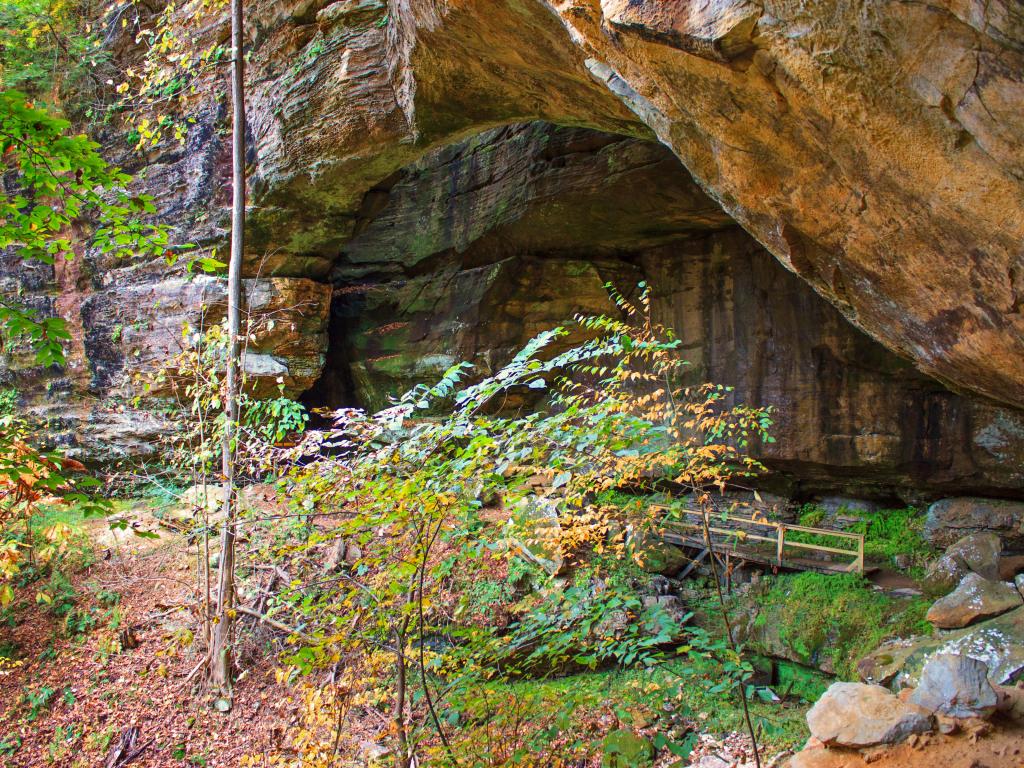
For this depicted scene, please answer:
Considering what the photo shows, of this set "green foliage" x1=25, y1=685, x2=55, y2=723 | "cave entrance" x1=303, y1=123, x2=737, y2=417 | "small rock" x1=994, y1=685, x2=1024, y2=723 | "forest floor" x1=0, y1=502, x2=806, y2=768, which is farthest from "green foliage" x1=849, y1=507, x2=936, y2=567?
"green foliage" x1=25, y1=685, x2=55, y2=723

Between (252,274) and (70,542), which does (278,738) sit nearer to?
(70,542)

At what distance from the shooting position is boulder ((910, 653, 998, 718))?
10.4 ft

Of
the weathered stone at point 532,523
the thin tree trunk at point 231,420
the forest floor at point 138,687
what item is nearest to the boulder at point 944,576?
the forest floor at point 138,687

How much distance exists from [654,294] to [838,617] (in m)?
5.28

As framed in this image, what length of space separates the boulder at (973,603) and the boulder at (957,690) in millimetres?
3864

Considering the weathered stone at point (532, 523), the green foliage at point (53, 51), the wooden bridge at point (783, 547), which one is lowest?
the wooden bridge at point (783, 547)

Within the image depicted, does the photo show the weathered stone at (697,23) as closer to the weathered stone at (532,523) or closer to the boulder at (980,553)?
the weathered stone at (532,523)

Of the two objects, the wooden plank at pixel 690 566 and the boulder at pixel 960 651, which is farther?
the wooden plank at pixel 690 566

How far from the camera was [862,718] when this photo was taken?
334 cm

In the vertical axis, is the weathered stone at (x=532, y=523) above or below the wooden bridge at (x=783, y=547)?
above

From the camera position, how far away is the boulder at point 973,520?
8.33m

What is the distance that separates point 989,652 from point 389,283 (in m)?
9.81

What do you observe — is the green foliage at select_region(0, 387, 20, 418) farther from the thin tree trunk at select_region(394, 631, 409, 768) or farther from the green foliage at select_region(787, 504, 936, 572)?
the green foliage at select_region(787, 504, 936, 572)

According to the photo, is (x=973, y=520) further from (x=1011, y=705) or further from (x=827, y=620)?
(x=1011, y=705)
